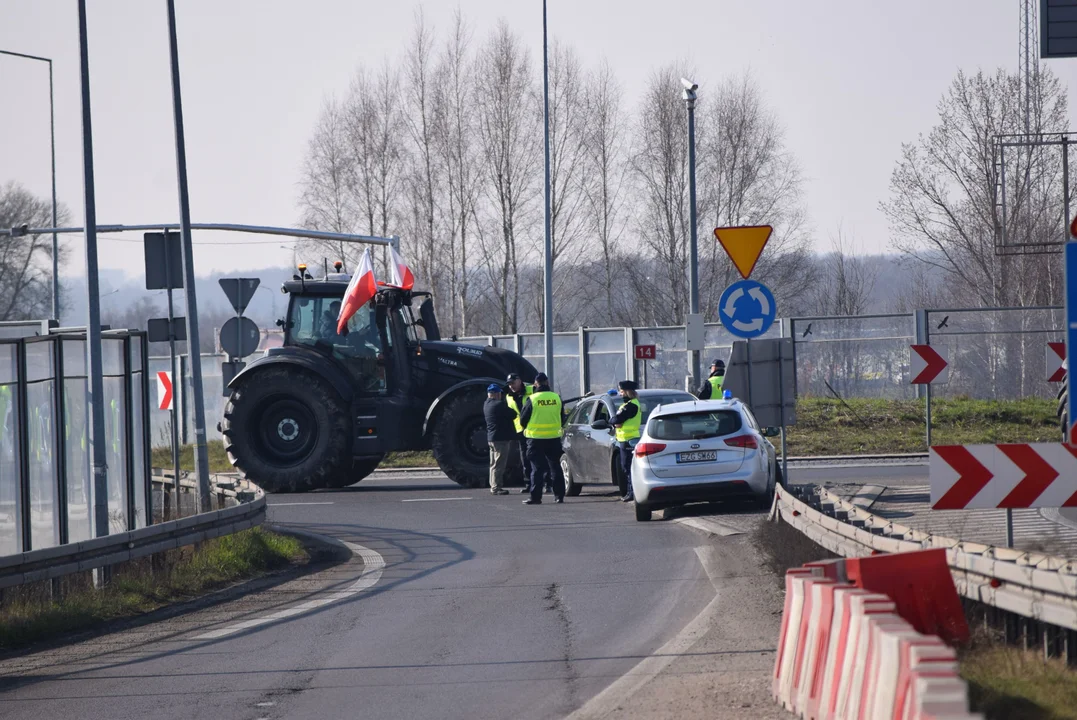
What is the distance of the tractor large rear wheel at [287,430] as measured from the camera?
22.2 meters

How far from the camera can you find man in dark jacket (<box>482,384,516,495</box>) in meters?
20.8

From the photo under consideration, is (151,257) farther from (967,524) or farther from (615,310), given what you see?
(615,310)

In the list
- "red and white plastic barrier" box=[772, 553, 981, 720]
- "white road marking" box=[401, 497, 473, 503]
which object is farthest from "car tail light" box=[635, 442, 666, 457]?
"red and white plastic barrier" box=[772, 553, 981, 720]

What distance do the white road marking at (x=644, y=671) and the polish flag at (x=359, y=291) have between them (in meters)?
11.2

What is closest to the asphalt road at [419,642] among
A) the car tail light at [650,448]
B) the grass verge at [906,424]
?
the car tail light at [650,448]

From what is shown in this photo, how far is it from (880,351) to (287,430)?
634 inches

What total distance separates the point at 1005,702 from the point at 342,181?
165 ft

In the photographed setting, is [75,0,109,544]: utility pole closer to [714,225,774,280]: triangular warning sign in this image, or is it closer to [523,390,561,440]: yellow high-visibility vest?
[714,225,774,280]: triangular warning sign

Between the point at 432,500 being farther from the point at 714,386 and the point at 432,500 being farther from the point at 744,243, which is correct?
the point at 744,243

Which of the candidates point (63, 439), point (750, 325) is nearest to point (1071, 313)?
point (750, 325)

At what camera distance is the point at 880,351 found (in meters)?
33.2

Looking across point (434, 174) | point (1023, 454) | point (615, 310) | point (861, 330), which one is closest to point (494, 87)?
point (434, 174)

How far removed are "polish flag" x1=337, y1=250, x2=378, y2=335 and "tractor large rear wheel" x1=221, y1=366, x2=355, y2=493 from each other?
1.47 metres

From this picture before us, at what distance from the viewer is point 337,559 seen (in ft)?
49.3
